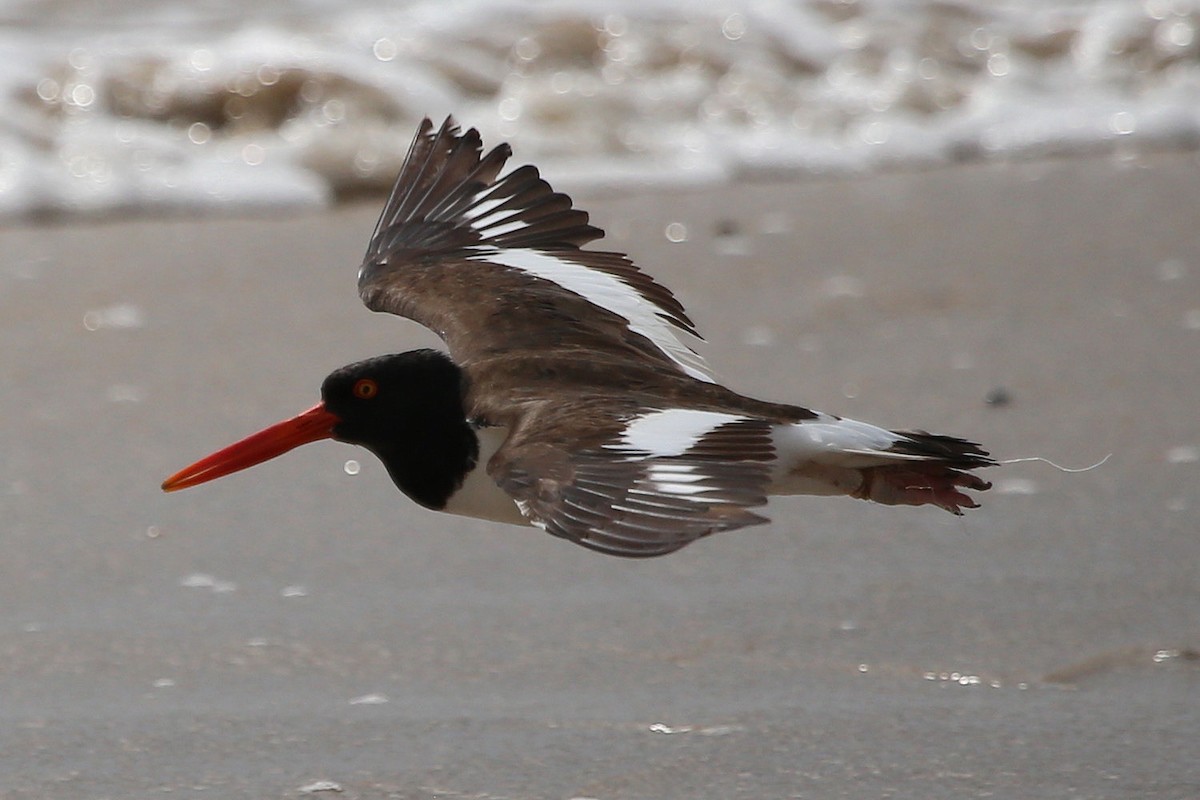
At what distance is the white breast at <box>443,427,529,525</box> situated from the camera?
10.4ft

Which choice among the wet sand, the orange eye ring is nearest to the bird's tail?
the wet sand

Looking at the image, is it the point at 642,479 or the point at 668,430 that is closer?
the point at 642,479

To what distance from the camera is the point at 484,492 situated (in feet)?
10.4

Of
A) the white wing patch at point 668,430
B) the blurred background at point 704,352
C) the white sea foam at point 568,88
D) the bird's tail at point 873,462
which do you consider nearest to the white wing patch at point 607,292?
the blurred background at point 704,352

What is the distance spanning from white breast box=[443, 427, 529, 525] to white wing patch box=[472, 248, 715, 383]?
66 cm

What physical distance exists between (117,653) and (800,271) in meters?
3.12

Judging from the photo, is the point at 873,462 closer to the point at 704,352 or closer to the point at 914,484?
the point at 914,484

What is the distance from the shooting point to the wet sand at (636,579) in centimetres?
312

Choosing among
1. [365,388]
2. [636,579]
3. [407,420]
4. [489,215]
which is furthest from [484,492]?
[489,215]

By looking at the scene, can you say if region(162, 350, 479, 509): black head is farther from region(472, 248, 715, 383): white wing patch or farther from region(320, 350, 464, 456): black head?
region(472, 248, 715, 383): white wing patch

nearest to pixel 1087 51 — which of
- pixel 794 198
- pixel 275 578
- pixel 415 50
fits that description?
pixel 794 198

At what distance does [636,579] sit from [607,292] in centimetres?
64

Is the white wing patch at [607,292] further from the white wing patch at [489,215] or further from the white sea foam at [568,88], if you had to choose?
the white sea foam at [568,88]

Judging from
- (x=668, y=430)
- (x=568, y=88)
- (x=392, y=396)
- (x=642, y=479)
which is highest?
(x=568, y=88)
